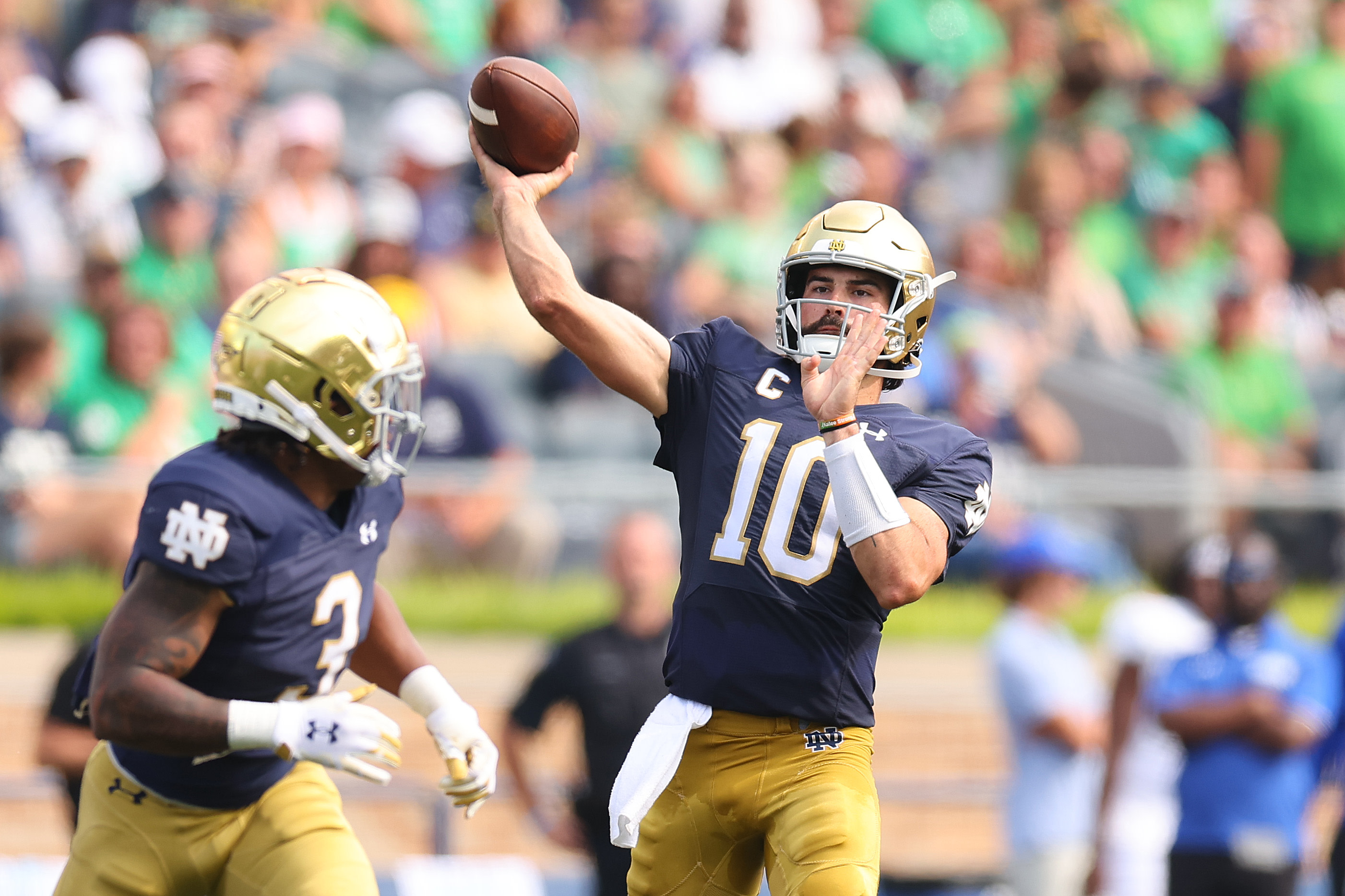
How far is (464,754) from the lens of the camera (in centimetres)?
407

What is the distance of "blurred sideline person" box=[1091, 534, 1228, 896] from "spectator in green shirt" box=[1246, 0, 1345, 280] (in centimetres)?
495

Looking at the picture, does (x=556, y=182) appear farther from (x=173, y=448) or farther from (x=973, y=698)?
(x=973, y=698)

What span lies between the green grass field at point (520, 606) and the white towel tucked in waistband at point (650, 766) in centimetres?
369

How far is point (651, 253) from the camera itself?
9.11 m

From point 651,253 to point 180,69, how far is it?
2634 mm

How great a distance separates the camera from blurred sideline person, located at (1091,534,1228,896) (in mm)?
6836

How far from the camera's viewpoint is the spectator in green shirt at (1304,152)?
439 inches

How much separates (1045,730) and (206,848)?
3.89m

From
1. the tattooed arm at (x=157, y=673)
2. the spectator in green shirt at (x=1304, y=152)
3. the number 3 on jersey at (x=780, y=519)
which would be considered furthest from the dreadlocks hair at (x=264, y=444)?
the spectator in green shirt at (x=1304, y=152)

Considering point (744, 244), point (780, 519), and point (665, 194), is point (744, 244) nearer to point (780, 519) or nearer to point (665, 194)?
point (665, 194)

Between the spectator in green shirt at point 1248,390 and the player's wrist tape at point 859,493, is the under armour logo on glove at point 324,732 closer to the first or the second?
the player's wrist tape at point 859,493

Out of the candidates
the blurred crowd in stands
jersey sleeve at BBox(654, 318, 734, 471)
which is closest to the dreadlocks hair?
jersey sleeve at BBox(654, 318, 734, 471)

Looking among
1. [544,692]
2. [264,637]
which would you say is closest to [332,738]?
[264,637]

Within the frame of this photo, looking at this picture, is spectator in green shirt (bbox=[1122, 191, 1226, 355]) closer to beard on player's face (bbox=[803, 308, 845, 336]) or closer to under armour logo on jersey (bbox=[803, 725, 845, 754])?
beard on player's face (bbox=[803, 308, 845, 336])
